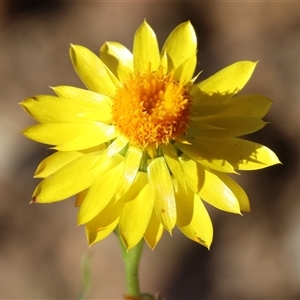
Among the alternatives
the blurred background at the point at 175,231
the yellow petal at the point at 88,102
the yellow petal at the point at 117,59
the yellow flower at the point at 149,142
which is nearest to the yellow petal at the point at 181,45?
the yellow flower at the point at 149,142

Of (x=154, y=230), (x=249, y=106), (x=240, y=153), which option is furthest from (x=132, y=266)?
(x=249, y=106)

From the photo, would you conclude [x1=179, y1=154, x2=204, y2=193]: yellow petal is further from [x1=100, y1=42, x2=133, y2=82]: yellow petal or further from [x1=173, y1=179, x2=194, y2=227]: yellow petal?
[x1=100, y1=42, x2=133, y2=82]: yellow petal

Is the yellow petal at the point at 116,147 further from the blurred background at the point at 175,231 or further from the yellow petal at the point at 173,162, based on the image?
the blurred background at the point at 175,231

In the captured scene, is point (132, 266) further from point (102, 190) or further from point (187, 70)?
point (187, 70)

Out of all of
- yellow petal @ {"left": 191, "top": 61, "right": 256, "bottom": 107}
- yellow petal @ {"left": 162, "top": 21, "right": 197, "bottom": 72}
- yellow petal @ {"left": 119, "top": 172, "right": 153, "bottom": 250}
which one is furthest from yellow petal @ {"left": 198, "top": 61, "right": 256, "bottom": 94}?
yellow petal @ {"left": 119, "top": 172, "right": 153, "bottom": 250}

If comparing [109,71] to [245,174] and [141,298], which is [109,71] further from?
[245,174]

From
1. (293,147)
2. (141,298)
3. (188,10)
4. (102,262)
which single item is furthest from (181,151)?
(188,10)
